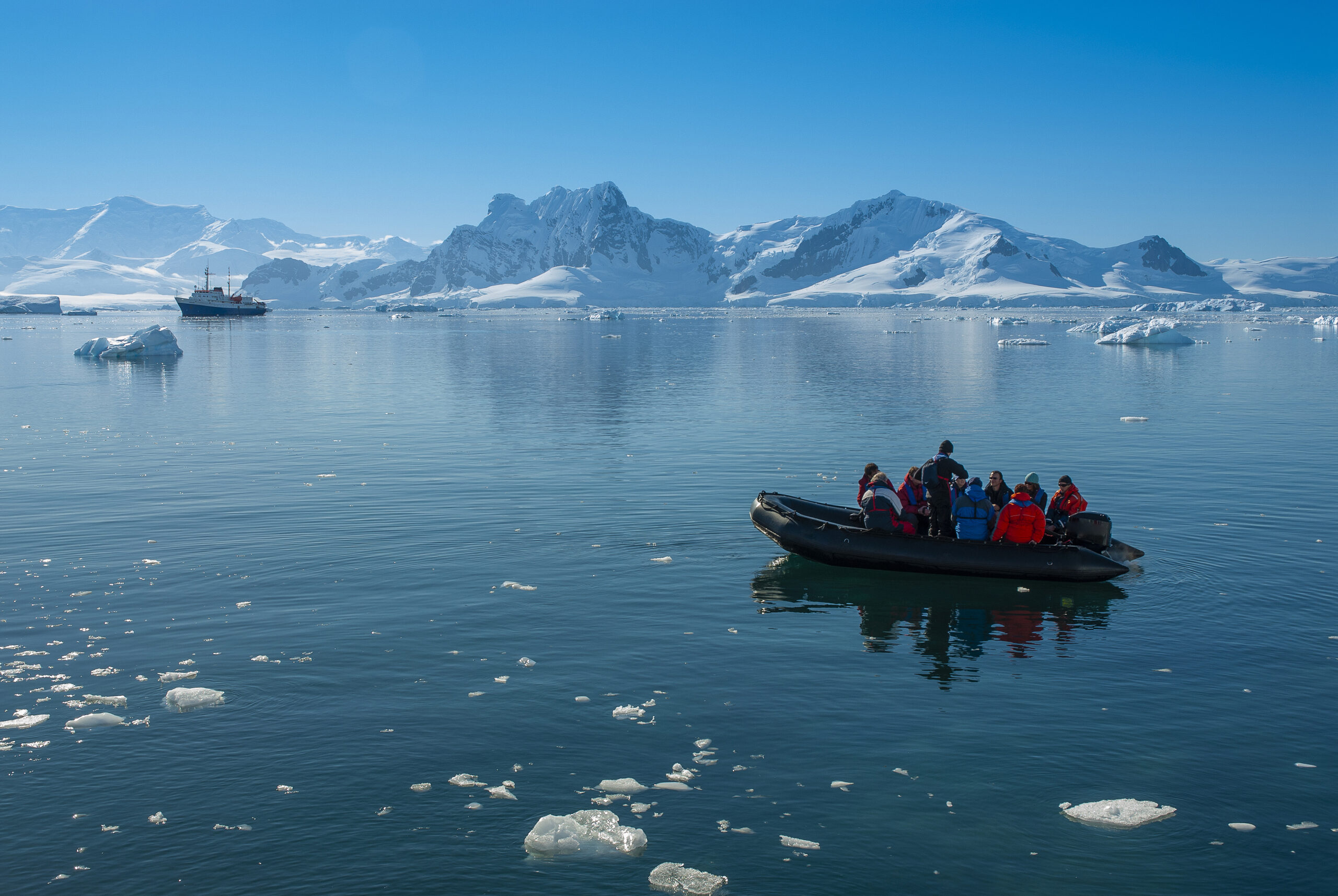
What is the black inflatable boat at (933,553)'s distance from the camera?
16734 millimetres

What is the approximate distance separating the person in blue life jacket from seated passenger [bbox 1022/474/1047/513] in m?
0.68

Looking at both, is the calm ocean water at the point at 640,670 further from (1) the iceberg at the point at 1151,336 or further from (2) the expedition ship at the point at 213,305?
(2) the expedition ship at the point at 213,305

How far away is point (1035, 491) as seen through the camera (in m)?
17.5

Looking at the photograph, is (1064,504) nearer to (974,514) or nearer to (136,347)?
(974,514)

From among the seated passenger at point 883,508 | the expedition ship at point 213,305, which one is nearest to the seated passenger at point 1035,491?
the seated passenger at point 883,508

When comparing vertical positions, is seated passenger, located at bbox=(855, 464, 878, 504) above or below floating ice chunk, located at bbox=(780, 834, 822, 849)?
above

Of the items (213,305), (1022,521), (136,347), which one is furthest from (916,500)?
(213,305)

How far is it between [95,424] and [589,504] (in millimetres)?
23161

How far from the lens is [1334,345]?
84.9 metres

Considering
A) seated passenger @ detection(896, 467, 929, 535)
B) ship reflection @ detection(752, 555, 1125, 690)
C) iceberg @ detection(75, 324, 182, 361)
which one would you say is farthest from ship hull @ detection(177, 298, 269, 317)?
seated passenger @ detection(896, 467, 929, 535)

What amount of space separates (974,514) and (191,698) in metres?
12.3

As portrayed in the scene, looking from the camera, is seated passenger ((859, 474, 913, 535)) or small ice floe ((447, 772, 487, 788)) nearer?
small ice floe ((447, 772, 487, 788))

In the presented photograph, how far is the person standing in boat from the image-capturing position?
18.1m

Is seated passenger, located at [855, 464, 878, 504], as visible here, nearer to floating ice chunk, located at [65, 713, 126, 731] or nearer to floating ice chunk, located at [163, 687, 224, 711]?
floating ice chunk, located at [163, 687, 224, 711]
